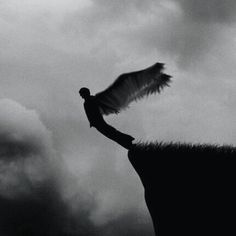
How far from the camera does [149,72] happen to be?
11047mm

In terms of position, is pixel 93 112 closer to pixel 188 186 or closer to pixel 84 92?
pixel 84 92

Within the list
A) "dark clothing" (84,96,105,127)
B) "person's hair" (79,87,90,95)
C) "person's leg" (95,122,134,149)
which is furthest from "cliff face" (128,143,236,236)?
"person's hair" (79,87,90,95)

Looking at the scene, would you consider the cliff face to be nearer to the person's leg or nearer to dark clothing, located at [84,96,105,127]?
the person's leg

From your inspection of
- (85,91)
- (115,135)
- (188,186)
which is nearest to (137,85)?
(85,91)

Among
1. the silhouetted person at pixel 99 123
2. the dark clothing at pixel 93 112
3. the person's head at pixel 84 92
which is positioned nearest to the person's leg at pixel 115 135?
the silhouetted person at pixel 99 123

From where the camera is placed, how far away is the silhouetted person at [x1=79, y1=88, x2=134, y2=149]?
12094 millimetres

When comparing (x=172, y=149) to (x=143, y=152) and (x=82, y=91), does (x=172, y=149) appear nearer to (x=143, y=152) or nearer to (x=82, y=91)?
(x=143, y=152)

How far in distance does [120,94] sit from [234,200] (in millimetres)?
3491

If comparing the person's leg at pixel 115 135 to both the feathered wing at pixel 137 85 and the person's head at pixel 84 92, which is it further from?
the feathered wing at pixel 137 85

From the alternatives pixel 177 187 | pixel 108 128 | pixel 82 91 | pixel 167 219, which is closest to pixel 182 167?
pixel 177 187

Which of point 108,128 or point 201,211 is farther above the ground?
point 108,128

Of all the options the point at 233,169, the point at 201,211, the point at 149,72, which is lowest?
the point at 201,211

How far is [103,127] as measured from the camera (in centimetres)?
1245

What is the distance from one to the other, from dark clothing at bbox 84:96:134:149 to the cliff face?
1.10ft
